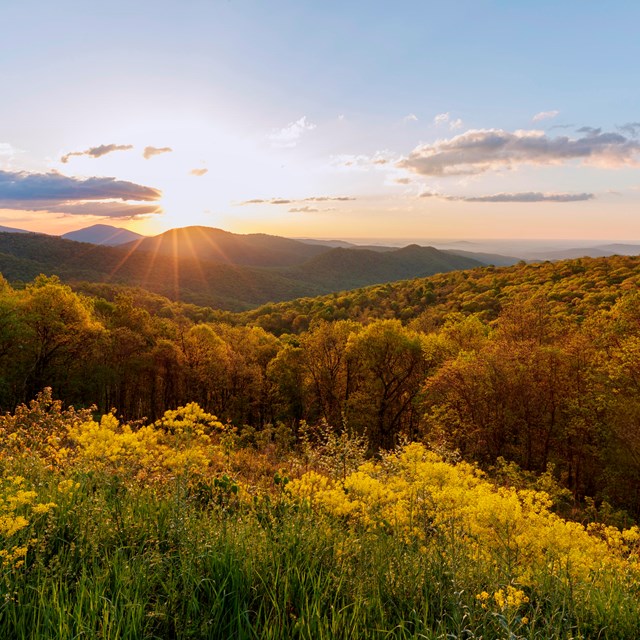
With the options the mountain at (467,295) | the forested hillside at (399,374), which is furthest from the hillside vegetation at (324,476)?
the mountain at (467,295)

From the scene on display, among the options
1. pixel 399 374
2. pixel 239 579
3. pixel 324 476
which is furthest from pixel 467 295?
pixel 239 579

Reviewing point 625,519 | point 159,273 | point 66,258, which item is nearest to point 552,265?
point 625,519

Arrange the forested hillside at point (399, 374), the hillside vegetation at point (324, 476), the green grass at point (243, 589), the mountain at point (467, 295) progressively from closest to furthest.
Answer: the green grass at point (243, 589)
the hillside vegetation at point (324, 476)
the forested hillside at point (399, 374)
the mountain at point (467, 295)

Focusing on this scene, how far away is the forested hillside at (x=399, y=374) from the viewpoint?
2477 cm

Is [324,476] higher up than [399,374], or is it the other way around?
[324,476]

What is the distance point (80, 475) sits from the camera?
5.38 m

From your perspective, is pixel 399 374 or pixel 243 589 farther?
pixel 399 374

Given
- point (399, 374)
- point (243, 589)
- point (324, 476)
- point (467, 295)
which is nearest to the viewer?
point (243, 589)

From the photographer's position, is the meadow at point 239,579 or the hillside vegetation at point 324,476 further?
the hillside vegetation at point 324,476

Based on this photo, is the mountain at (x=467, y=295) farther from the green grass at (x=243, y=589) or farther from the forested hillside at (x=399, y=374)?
the green grass at (x=243, y=589)

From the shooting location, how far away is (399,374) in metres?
39.0

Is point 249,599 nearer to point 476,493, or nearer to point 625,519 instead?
point 476,493

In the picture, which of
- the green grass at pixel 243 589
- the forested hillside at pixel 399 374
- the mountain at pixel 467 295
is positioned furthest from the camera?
the mountain at pixel 467 295

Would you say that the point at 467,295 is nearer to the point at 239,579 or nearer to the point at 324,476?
the point at 324,476
